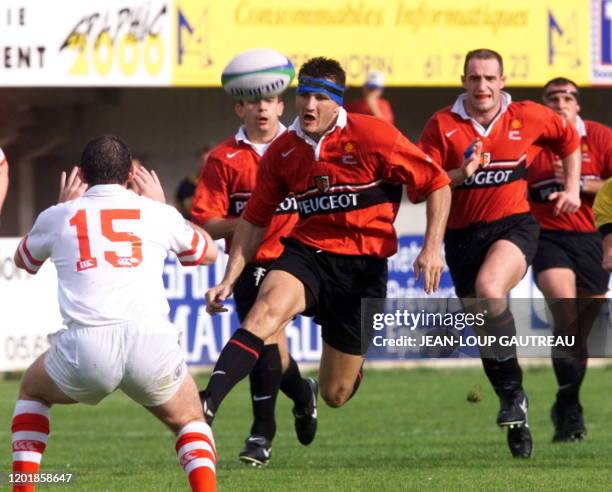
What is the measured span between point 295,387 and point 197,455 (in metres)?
3.37

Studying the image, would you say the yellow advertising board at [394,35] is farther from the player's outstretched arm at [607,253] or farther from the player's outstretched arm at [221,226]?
the player's outstretched arm at [607,253]

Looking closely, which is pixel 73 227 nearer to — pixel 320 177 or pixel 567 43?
pixel 320 177

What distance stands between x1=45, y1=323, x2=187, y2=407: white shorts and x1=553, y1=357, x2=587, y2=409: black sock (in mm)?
4890

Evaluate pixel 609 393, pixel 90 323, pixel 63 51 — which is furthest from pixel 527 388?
pixel 90 323

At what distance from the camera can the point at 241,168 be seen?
10.6 meters

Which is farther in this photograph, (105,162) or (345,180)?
(345,180)

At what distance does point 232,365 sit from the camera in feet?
27.8

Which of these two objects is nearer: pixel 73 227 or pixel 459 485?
pixel 73 227

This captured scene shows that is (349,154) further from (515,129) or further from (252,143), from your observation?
(515,129)

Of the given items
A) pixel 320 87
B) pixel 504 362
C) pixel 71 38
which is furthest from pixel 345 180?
pixel 71 38

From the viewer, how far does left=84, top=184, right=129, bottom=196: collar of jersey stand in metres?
7.36

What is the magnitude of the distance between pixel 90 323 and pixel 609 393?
9.47 meters

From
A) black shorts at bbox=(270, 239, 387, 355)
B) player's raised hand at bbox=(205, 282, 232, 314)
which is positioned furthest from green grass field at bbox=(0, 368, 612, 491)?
player's raised hand at bbox=(205, 282, 232, 314)

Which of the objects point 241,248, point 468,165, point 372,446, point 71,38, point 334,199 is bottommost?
point 372,446
